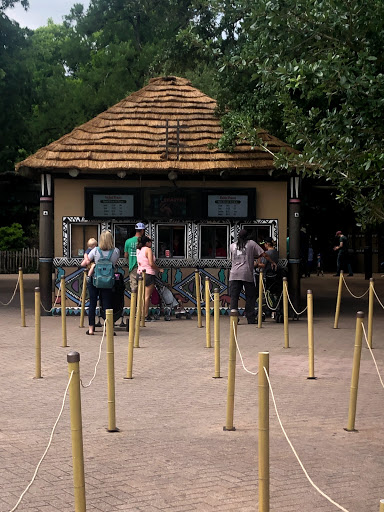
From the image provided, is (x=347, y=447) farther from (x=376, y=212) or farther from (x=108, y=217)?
(x=108, y=217)

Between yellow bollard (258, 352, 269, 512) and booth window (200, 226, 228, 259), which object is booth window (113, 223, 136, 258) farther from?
yellow bollard (258, 352, 269, 512)

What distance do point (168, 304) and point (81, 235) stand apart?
8.52 feet

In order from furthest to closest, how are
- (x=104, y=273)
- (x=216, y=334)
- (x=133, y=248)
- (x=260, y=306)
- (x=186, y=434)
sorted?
(x=133, y=248)
(x=260, y=306)
(x=104, y=273)
(x=216, y=334)
(x=186, y=434)

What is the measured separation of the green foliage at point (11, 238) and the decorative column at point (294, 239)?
22092 mm

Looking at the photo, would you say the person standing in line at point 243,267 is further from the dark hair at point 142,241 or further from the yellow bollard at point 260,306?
the dark hair at point 142,241

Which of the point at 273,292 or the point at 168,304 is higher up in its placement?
the point at 273,292

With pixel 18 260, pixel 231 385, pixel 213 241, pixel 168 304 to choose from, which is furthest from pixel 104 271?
pixel 18 260

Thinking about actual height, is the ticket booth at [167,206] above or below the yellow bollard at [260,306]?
above

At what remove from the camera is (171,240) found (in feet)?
65.6

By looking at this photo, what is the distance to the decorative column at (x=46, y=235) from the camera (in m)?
19.6

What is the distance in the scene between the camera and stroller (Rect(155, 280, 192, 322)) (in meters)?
19.0

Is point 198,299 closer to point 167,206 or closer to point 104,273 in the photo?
point 104,273

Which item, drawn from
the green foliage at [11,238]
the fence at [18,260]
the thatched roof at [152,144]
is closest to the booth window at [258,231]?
the thatched roof at [152,144]

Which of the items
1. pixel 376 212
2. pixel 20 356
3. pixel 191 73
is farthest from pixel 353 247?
pixel 20 356
